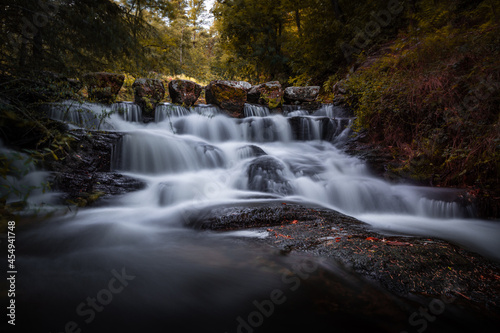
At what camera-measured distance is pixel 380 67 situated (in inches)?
286

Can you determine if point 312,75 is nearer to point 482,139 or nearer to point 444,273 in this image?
point 482,139

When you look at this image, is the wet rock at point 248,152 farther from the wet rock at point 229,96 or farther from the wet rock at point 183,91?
the wet rock at point 183,91

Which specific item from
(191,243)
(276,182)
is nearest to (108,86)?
(276,182)

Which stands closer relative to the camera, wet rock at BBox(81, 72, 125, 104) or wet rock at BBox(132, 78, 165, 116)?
wet rock at BBox(81, 72, 125, 104)

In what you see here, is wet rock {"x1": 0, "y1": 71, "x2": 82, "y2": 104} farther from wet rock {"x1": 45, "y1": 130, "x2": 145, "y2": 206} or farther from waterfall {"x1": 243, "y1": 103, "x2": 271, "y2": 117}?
waterfall {"x1": 243, "y1": 103, "x2": 271, "y2": 117}

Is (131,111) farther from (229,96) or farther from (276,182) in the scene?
(276,182)

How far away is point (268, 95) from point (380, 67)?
4744mm

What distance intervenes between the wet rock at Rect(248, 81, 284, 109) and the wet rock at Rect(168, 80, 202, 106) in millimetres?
2707

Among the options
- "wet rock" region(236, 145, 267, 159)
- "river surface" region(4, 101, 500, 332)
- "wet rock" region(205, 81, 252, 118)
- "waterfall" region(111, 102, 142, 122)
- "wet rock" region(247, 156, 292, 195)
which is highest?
"wet rock" region(205, 81, 252, 118)

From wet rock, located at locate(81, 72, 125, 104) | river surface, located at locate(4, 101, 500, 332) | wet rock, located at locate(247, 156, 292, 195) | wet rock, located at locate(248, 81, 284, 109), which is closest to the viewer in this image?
river surface, located at locate(4, 101, 500, 332)

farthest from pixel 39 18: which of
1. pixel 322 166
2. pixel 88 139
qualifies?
pixel 322 166

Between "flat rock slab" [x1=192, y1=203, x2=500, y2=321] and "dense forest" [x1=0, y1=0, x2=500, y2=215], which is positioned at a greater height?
"dense forest" [x1=0, y1=0, x2=500, y2=215]

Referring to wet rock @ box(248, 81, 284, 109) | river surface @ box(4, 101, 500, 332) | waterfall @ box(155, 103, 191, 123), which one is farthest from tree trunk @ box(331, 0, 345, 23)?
waterfall @ box(155, 103, 191, 123)

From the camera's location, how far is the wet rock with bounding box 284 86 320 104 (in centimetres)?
1076
